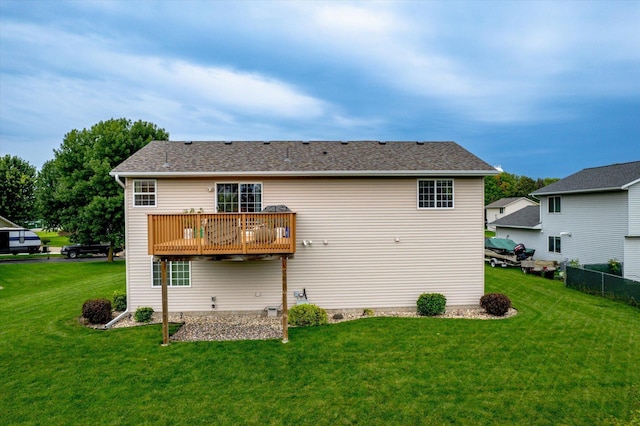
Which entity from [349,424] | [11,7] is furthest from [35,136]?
[349,424]

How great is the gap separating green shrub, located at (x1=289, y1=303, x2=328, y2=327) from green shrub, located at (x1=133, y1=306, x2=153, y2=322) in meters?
5.39

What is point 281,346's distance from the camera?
9320mm

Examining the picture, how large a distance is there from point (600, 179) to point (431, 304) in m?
17.3

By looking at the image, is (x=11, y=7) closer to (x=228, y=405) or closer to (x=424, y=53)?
(x=228, y=405)

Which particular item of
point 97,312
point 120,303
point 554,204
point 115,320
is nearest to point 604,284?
point 554,204

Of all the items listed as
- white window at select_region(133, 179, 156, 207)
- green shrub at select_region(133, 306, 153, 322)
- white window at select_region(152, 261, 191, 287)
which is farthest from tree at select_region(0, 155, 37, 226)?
white window at select_region(152, 261, 191, 287)

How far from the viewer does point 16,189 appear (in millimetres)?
35375

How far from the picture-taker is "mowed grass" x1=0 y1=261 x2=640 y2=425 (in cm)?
635

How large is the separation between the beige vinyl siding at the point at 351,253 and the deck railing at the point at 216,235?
242 cm

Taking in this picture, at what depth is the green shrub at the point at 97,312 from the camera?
1109 cm

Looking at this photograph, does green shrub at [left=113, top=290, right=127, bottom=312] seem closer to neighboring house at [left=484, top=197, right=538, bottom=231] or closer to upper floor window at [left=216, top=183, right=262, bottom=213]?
upper floor window at [left=216, top=183, right=262, bottom=213]

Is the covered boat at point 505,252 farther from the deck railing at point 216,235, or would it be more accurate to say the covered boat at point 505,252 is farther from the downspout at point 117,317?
the downspout at point 117,317

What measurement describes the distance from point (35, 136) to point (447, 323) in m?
45.1

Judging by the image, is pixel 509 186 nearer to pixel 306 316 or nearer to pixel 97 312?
pixel 306 316
